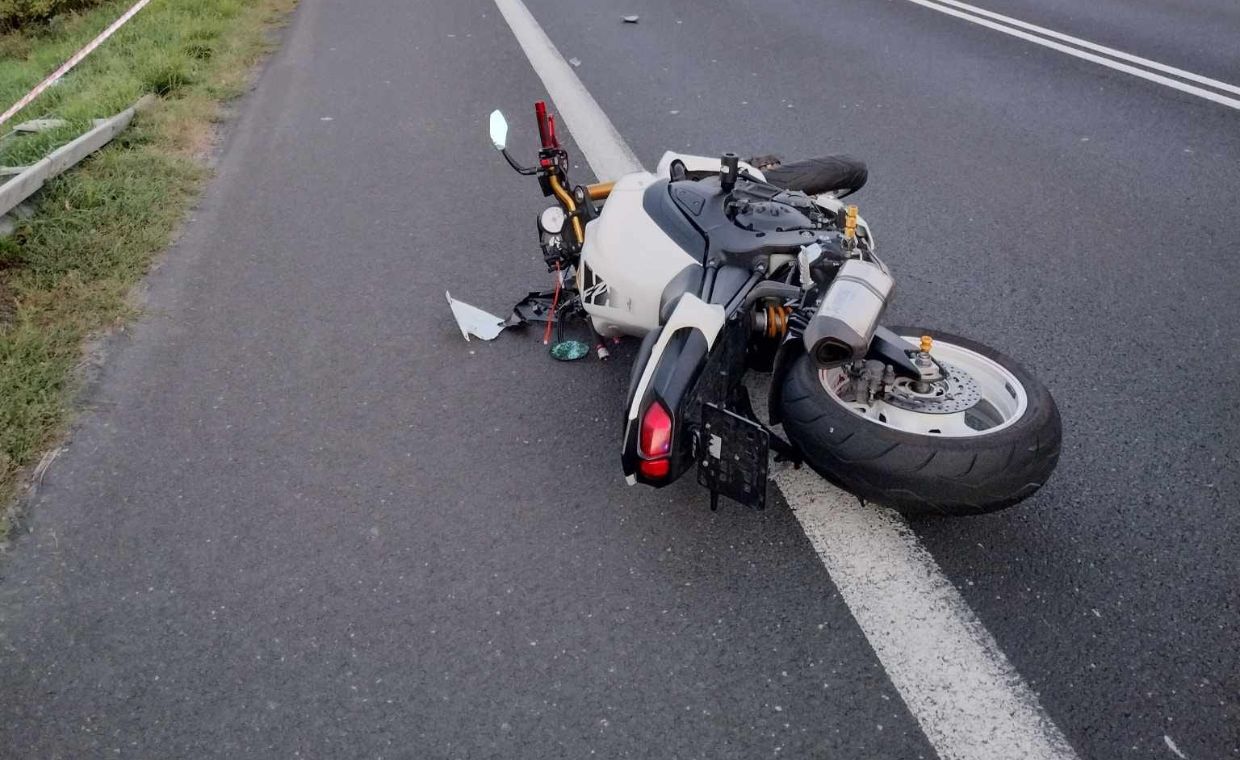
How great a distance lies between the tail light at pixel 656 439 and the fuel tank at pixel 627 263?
0.73 m

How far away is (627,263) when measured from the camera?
3.31m

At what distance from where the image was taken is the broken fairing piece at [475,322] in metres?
3.91

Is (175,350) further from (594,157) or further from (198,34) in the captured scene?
(198,34)

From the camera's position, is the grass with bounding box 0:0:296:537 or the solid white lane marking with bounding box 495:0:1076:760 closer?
the solid white lane marking with bounding box 495:0:1076:760

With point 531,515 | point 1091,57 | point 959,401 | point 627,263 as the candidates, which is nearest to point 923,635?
point 959,401

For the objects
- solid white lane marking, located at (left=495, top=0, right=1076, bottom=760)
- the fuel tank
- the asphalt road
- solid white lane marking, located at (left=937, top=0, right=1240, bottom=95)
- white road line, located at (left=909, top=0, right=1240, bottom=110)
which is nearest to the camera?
solid white lane marking, located at (left=495, top=0, right=1076, bottom=760)

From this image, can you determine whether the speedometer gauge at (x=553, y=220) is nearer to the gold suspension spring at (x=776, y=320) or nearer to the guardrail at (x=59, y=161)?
the gold suspension spring at (x=776, y=320)

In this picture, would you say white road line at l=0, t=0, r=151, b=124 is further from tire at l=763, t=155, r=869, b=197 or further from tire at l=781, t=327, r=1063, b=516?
tire at l=781, t=327, r=1063, b=516

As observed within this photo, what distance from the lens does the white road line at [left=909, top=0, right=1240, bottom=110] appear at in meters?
6.37

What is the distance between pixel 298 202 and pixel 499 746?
12.8 ft

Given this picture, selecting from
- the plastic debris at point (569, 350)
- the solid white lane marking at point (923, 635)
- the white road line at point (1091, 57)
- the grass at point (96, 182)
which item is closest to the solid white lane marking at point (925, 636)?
the solid white lane marking at point (923, 635)

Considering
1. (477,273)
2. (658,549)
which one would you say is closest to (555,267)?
(477,273)

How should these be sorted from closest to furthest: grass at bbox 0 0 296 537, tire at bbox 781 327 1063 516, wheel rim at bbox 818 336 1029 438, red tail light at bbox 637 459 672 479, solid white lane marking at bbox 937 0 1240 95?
tire at bbox 781 327 1063 516 → red tail light at bbox 637 459 672 479 → wheel rim at bbox 818 336 1029 438 → grass at bbox 0 0 296 537 → solid white lane marking at bbox 937 0 1240 95

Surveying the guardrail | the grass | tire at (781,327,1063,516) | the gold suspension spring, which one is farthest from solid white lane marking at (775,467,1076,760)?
the guardrail
